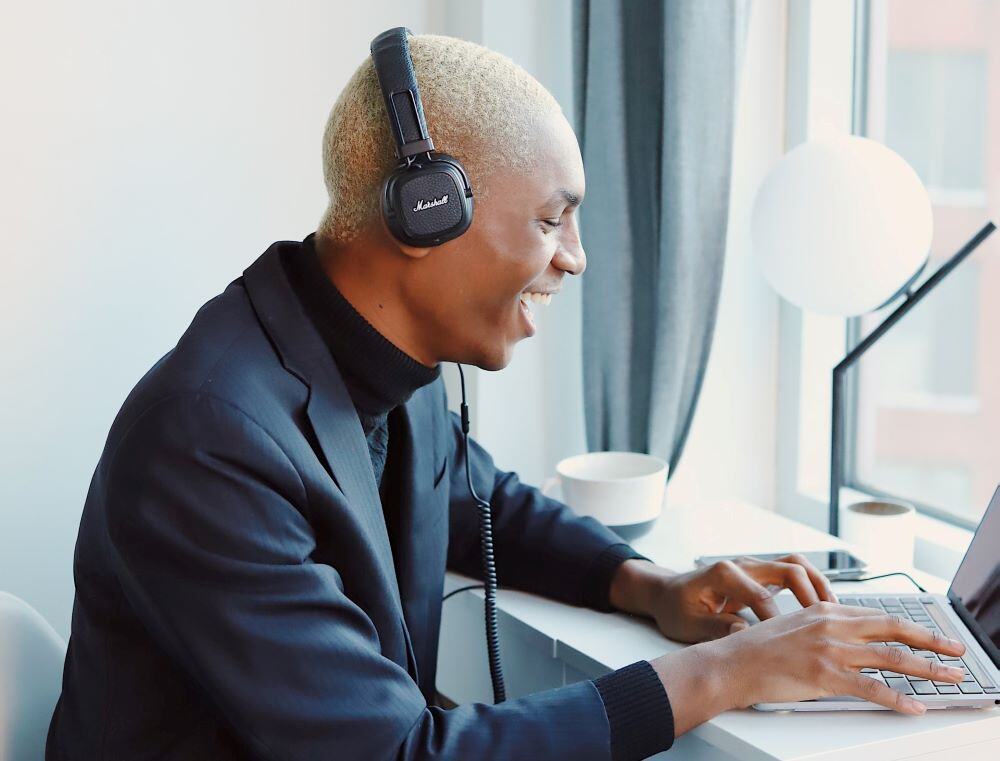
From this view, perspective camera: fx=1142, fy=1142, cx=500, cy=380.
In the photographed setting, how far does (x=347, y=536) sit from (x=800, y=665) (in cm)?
42

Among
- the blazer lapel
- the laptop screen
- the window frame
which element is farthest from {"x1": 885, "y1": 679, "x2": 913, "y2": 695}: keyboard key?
the window frame

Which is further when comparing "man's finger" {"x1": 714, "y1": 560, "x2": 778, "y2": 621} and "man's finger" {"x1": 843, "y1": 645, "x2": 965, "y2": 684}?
"man's finger" {"x1": 714, "y1": 560, "x2": 778, "y2": 621}

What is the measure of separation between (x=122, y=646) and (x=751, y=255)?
4.08 feet

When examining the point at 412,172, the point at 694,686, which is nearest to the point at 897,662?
the point at 694,686

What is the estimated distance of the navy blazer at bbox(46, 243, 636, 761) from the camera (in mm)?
920

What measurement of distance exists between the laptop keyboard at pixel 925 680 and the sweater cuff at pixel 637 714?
0.65ft

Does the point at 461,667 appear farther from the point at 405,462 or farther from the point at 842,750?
the point at 842,750

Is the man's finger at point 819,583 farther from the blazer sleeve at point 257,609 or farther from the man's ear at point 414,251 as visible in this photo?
the man's ear at point 414,251

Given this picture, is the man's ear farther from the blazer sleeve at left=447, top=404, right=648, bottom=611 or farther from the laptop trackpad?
the laptop trackpad

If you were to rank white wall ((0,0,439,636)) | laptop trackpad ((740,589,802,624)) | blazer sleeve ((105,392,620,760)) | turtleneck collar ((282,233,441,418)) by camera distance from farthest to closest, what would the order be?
white wall ((0,0,439,636))
laptop trackpad ((740,589,802,624))
turtleneck collar ((282,233,441,418))
blazer sleeve ((105,392,620,760))

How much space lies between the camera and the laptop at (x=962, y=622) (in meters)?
1.03

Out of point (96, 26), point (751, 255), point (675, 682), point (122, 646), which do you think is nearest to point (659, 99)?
point (751, 255)

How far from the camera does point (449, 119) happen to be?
1054 mm

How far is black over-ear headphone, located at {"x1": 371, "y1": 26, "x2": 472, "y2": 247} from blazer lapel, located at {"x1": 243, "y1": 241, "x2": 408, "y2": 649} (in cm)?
14
